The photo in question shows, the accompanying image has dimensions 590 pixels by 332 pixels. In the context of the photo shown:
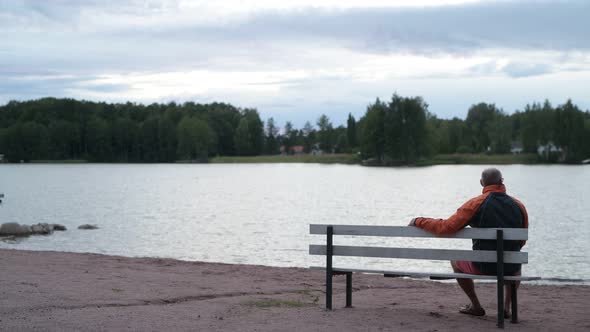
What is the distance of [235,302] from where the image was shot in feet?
33.1

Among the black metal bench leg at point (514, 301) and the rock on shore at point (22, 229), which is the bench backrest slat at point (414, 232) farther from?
the rock on shore at point (22, 229)

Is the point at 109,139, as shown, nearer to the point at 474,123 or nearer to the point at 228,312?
the point at 474,123

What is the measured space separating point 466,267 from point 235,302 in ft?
10.8

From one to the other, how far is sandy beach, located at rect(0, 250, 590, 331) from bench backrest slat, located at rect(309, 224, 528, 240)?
1038mm

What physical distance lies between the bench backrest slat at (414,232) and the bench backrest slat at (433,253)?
184 millimetres

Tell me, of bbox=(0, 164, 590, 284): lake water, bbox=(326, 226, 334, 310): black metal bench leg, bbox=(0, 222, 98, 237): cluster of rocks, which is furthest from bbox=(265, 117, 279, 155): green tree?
bbox=(326, 226, 334, 310): black metal bench leg

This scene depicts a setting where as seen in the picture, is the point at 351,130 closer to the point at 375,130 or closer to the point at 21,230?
the point at 375,130

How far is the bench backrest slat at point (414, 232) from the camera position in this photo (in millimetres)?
8125

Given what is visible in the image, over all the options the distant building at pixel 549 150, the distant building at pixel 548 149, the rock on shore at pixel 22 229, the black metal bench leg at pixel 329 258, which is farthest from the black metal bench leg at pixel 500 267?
the distant building at pixel 549 150

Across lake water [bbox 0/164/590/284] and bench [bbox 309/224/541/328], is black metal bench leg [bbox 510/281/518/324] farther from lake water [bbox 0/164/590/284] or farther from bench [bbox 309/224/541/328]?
lake water [bbox 0/164/590/284]

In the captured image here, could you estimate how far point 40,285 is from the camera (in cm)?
1081

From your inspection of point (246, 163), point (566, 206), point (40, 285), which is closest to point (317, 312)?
point (40, 285)

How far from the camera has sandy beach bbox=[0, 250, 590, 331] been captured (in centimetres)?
834

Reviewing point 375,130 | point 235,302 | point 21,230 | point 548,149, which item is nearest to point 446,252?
point 235,302
